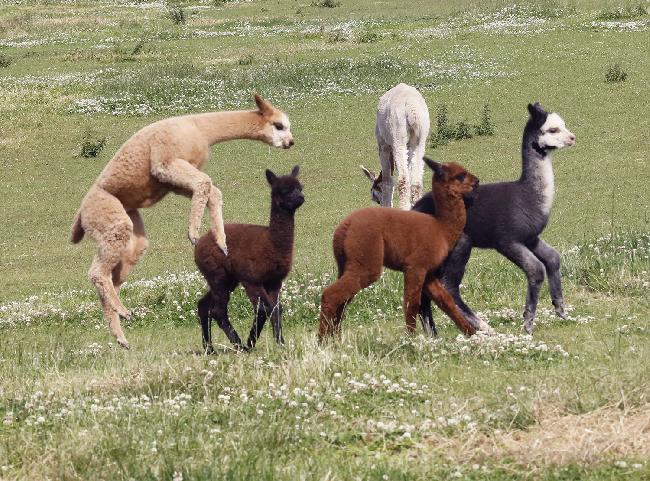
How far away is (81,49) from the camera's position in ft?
140

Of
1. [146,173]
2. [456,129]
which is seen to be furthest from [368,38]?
[146,173]

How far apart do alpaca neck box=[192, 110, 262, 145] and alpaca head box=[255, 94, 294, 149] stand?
0.04 metres

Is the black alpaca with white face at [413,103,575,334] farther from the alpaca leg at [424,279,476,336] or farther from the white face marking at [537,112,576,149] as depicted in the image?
the alpaca leg at [424,279,476,336]

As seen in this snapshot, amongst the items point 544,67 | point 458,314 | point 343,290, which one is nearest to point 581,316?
point 458,314

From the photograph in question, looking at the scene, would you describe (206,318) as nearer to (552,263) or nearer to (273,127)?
(273,127)

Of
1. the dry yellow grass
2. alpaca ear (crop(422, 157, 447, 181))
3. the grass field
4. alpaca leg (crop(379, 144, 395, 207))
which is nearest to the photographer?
the dry yellow grass

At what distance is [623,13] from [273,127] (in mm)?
33331

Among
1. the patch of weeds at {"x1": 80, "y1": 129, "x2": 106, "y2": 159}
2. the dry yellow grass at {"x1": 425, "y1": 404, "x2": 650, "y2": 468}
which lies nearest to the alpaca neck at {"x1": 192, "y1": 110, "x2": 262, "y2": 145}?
the dry yellow grass at {"x1": 425, "y1": 404, "x2": 650, "y2": 468}

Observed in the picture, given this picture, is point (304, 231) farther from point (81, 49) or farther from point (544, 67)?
point (81, 49)

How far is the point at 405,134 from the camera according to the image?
50.9ft

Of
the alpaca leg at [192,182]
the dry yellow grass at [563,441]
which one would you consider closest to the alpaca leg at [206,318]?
the alpaca leg at [192,182]

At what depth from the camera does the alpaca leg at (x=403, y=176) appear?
15.1m

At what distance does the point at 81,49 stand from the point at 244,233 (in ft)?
114

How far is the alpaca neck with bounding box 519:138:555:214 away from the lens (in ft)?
31.4
